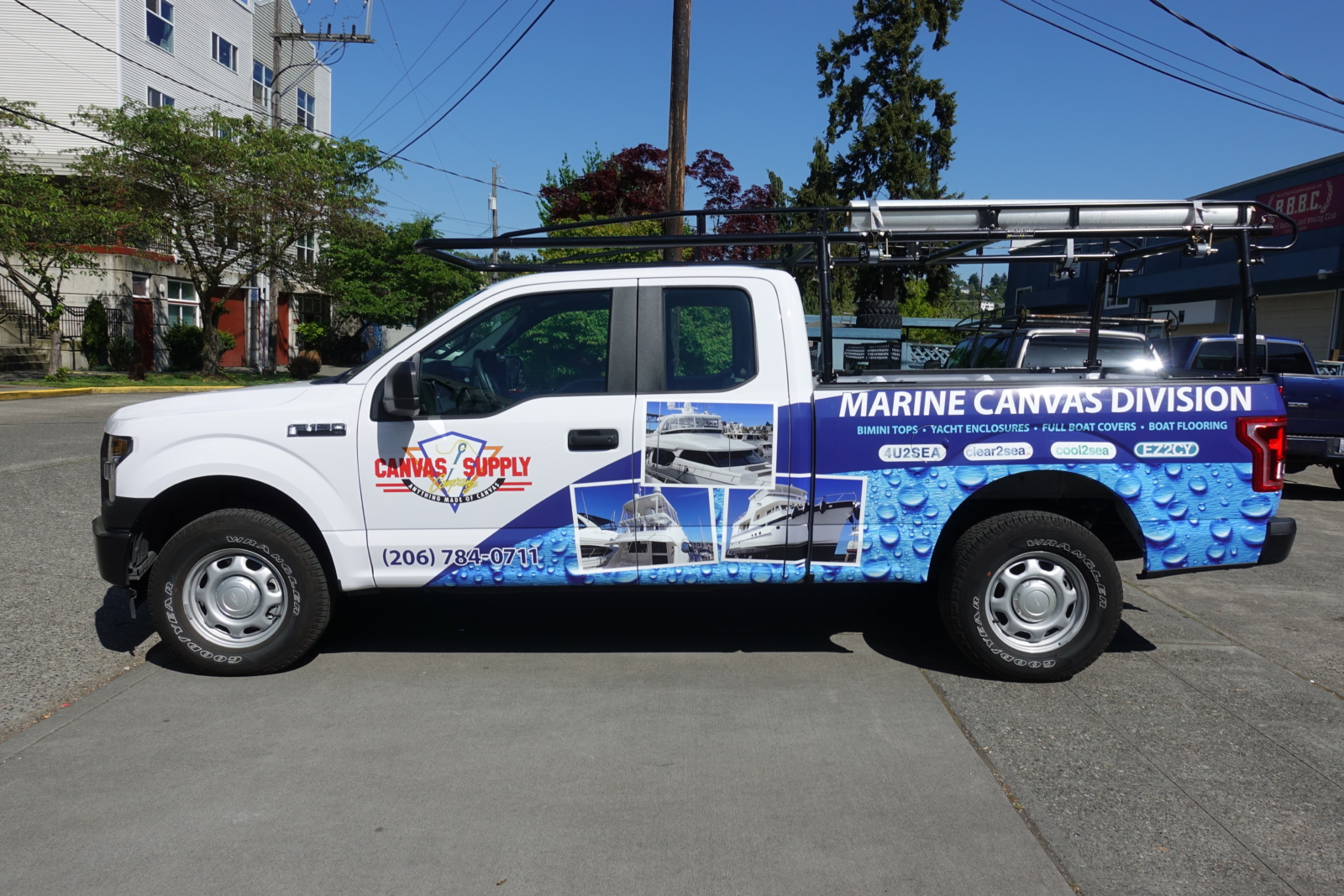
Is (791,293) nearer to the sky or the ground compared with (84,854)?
nearer to the sky

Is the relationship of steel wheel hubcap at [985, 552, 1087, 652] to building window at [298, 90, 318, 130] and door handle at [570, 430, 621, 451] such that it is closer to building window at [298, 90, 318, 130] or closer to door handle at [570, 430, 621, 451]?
door handle at [570, 430, 621, 451]

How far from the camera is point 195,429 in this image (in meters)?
4.84

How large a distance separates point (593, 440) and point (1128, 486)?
265 centimetres

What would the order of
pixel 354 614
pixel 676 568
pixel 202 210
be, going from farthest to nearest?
pixel 202 210 → pixel 354 614 → pixel 676 568

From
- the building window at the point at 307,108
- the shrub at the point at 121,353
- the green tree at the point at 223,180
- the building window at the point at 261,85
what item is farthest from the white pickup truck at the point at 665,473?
the building window at the point at 307,108

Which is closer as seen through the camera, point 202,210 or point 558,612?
point 558,612

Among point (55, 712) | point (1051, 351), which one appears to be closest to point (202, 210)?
point (1051, 351)

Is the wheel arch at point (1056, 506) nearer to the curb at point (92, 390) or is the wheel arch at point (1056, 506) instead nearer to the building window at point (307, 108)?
the curb at point (92, 390)

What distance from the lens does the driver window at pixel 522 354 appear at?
489 centimetres

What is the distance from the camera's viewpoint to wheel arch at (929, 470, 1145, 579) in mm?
4949

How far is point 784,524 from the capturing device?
4863 mm

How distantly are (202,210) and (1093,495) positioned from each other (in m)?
29.0

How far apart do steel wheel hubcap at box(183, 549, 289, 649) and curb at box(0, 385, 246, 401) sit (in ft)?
57.2

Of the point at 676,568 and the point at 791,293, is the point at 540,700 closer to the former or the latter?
the point at 676,568
